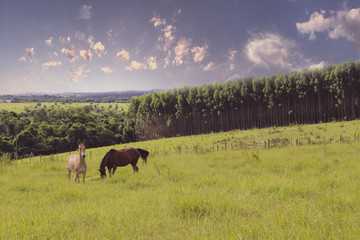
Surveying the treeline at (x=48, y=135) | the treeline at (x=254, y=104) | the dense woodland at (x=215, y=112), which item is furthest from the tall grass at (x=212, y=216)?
the treeline at (x=254, y=104)

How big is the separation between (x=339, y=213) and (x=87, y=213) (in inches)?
199

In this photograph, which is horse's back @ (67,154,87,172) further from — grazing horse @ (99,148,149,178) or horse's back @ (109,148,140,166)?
horse's back @ (109,148,140,166)

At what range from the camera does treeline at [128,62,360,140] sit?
56.2 metres

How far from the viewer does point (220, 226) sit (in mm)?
3674

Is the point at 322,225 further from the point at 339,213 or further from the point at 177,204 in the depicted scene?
the point at 177,204

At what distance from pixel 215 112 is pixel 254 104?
504 inches

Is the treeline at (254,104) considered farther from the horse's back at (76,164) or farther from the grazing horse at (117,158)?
the horse's back at (76,164)

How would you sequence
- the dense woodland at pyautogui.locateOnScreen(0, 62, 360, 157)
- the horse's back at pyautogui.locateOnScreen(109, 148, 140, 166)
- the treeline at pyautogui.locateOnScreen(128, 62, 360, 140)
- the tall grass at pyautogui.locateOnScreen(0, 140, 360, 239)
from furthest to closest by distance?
the dense woodland at pyautogui.locateOnScreen(0, 62, 360, 157)
the treeline at pyautogui.locateOnScreen(128, 62, 360, 140)
the horse's back at pyautogui.locateOnScreen(109, 148, 140, 166)
the tall grass at pyautogui.locateOnScreen(0, 140, 360, 239)

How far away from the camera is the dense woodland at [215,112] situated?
57.4 m

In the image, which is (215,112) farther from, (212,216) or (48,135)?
(212,216)

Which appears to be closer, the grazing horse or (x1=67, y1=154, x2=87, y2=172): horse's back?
(x1=67, y1=154, x2=87, y2=172): horse's back

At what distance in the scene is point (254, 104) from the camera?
67688mm

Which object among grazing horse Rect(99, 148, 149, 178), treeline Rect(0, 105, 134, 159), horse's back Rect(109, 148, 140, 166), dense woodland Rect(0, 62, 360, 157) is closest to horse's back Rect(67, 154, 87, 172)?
grazing horse Rect(99, 148, 149, 178)

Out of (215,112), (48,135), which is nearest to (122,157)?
(215,112)
